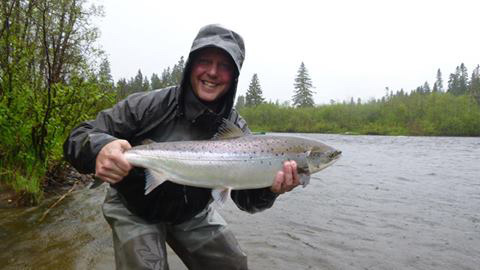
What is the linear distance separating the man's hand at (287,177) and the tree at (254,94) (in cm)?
7631

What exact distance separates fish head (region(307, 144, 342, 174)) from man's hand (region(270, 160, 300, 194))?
20 cm

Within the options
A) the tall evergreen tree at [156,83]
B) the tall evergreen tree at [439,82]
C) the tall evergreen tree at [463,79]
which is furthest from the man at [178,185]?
the tall evergreen tree at [439,82]

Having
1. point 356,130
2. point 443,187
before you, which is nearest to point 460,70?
point 356,130

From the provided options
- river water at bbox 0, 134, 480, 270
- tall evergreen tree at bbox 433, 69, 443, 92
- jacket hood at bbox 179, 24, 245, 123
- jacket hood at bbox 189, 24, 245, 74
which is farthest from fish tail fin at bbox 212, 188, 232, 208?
tall evergreen tree at bbox 433, 69, 443, 92

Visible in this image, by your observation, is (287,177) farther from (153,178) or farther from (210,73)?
(210,73)

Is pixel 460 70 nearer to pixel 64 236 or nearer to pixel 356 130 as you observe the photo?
pixel 356 130

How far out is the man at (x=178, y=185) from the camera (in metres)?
3.11

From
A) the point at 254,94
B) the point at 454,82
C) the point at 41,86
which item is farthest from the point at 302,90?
the point at 41,86

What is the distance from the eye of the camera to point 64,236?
5297mm

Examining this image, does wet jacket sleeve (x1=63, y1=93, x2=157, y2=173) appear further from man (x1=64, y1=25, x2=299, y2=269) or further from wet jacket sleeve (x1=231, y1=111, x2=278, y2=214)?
wet jacket sleeve (x1=231, y1=111, x2=278, y2=214)

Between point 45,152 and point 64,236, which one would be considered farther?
point 45,152

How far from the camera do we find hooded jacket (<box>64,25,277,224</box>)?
3141 millimetres

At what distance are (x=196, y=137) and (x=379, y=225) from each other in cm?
509

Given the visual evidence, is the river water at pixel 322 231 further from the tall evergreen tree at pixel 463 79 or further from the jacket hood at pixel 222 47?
the tall evergreen tree at pixel 463 79
